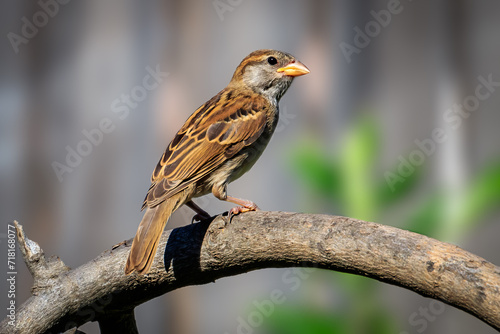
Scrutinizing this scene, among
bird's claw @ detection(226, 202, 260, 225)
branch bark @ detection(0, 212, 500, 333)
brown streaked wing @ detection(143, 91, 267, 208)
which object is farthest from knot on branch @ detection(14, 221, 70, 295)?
bird's claw @ detection(226, 202, 260, 225)

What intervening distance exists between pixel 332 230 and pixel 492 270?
1.96ft

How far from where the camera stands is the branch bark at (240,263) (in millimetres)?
2035

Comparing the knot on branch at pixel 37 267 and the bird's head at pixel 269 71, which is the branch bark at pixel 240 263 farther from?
the bird's head at pixel 269 71

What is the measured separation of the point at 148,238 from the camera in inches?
107

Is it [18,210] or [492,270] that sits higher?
[492,270]

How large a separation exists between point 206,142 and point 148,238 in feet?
2.58

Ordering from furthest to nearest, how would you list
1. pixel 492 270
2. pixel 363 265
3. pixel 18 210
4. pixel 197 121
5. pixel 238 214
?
pixel 18 210
pixel 197 121
pixel 238 214
pixel 363 265
pixel 492 270

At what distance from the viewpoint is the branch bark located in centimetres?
204

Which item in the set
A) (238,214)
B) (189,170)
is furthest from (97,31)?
(238,214)

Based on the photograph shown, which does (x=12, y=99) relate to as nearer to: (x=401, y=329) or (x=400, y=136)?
(x=400, y=136)

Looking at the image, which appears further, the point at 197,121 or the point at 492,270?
the point at 197,121

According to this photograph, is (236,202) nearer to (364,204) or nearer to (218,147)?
(218,147)

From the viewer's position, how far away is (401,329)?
3963 millimetres

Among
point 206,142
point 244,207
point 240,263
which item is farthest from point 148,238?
point 206,142
